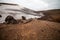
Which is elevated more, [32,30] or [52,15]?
[52,15]

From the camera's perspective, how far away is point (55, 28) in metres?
2.82

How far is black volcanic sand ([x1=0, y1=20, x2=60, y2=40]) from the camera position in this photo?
8.93ft

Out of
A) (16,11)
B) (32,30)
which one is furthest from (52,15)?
(16,11)

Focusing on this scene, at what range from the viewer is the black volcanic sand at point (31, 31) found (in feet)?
8.93

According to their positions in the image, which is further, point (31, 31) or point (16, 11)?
point (16, 11)

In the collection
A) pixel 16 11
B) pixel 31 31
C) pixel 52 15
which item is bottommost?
pixel 31 31

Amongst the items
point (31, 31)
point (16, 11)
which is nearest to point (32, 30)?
point (31, 31)

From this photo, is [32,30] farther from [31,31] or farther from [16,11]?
[16,11]

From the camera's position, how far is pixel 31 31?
2779 mm

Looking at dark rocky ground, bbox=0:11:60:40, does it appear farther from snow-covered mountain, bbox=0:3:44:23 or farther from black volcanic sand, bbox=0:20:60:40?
snow-covered mountain, bbox=0:3:44:23

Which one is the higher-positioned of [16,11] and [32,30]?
[16,11]

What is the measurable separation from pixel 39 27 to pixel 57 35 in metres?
0.44

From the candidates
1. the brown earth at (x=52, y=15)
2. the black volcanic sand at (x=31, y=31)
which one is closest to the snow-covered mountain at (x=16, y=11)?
the brown earth at (x=52, y=15)

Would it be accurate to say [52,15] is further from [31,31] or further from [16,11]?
[16,11]
